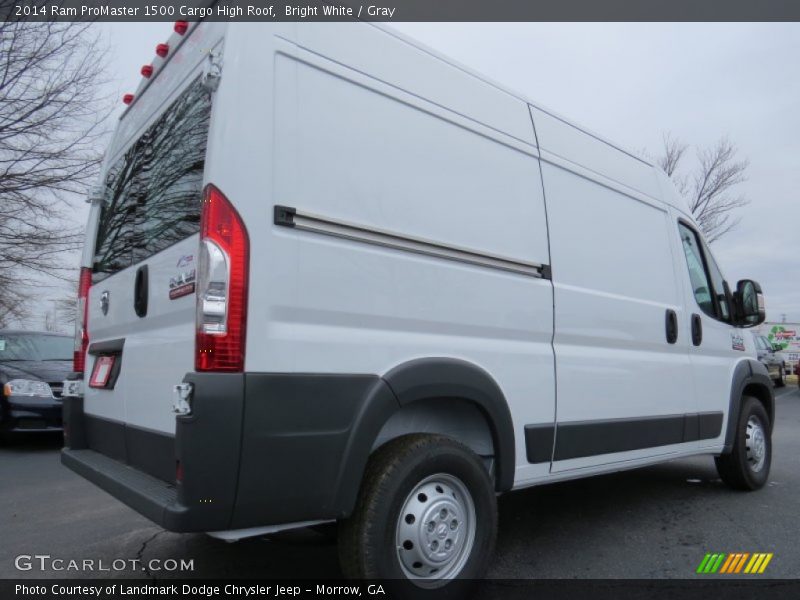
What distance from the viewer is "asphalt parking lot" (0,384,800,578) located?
3.44 meters

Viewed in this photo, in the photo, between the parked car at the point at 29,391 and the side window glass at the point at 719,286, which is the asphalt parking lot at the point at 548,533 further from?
the parked car at the point at 29,391

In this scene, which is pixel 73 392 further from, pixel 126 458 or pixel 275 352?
pixel 275 352

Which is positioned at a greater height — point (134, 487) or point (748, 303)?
point (748, 303)

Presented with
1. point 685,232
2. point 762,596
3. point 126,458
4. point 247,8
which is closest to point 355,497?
point 126,458

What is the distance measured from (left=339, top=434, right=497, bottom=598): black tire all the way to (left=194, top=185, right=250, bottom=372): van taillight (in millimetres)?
761

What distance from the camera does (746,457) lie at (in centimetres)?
514

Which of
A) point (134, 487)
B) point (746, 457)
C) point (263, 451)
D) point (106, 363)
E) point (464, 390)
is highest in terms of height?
point (106, 363)

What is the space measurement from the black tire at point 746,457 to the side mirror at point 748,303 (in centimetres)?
67

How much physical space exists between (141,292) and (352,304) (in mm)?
1075

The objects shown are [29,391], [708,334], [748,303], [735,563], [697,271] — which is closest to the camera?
[735,563]

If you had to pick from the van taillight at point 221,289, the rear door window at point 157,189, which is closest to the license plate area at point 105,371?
the rear door window at point 157,189

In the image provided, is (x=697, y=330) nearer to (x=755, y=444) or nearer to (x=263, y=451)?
(x=755, y=444)

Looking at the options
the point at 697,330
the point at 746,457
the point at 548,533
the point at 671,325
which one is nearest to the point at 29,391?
the point at 548,533

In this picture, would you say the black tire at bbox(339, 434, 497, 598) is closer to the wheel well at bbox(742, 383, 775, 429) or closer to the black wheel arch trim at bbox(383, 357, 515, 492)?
the black wheel arch trim at bbox(383, 357, 515, 492)
